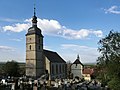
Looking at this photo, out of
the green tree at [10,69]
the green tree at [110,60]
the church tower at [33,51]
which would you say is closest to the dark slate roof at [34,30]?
the church tower at [33,51]

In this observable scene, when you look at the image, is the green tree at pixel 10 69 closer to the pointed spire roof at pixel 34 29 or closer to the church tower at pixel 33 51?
the church tower at pixel 33 51

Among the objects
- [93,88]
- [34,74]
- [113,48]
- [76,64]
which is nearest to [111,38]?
[113,48]

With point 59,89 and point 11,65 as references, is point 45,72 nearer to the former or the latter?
point 11,65

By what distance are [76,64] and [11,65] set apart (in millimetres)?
23135

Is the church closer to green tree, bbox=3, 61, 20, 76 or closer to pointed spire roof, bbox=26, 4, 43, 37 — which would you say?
pointed spire roof, bbox=26, 4, 43, 37

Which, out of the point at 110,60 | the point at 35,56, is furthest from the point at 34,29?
the point at 110,60

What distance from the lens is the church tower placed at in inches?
2473

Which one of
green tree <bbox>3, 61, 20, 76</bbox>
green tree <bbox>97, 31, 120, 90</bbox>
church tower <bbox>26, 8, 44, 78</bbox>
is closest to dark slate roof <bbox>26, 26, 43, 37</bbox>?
church tower <bbox>26, 8, 44, 78</bbox>

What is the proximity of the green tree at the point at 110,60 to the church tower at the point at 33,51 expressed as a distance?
1225 inches

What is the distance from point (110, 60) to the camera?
99.7 ft

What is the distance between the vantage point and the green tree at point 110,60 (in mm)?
28469

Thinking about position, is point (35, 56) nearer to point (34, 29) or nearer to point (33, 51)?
point (33, 51)

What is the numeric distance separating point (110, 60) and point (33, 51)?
115 ft

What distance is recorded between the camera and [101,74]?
3231cm
